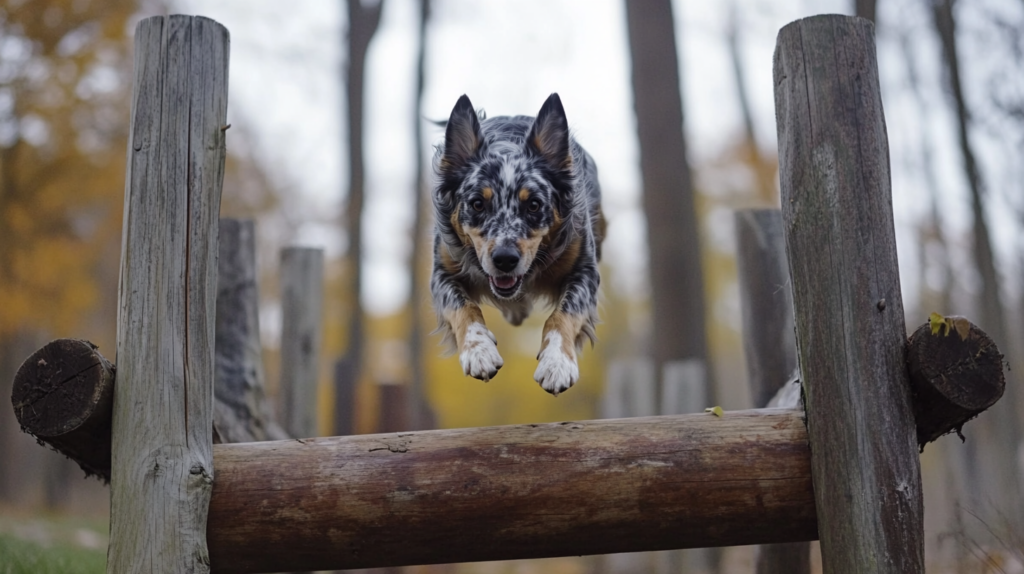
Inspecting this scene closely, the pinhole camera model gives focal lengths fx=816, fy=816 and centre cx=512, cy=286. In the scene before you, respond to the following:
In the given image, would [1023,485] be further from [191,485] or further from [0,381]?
[0,381]

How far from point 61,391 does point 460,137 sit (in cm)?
237

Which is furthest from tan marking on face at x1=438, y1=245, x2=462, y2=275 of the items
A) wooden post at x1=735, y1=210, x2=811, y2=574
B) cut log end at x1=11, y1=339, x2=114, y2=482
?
cut log end at x1=11, y1=339, x2=114, y2=482

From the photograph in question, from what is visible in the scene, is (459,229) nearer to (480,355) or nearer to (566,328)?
(566,328)

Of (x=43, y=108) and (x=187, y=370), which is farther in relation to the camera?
(x=43, y=108)

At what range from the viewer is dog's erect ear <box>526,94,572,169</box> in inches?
173

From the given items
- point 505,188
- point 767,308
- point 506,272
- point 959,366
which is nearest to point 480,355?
point 506,272

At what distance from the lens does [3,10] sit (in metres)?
13.3

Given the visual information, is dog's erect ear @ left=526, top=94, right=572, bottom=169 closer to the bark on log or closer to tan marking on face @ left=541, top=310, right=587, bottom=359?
tan marking on face @ left=541, top=310, right=587, bottom=359

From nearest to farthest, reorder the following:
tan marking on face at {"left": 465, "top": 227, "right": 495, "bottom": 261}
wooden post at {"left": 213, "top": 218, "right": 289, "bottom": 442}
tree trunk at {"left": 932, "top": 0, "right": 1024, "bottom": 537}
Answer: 1. tan marking on face at {"left": 465, "top": 227, "right": 495, "bottom": 261}
2. wooden post at {"left": 213, "top": 218, "right": 289, "bottom": 442}
3. tree trunk at {"left": 932, "top": 0, "right": 1024, "bottom": 537}

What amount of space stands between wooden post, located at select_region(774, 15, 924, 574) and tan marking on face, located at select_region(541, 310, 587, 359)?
1.13m

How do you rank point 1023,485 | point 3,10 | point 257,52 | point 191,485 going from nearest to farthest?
point 191,485 < point 1023,485 < point 3,10 < point 257,52

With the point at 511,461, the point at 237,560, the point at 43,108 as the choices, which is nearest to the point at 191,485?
the point at 237,560

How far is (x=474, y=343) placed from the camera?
12.3 ft

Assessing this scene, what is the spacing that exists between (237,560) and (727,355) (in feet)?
137
